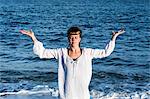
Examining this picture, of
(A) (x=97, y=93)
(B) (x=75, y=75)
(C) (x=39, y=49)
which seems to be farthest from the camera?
(A) (x=97, y=93)

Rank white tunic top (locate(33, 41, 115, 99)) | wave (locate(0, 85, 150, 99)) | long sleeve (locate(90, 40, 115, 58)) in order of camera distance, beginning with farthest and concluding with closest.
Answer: wave (locate(0, 85, 150, 99)), long sleeve (locate(90, 40, 115, 58)), white tunic top (locate(33, 41, 115, 99))

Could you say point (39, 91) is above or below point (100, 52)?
below

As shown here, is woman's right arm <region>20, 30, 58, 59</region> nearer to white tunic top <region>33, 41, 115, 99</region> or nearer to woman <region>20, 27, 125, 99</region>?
woman <region>20, 27, 125, 99</region>

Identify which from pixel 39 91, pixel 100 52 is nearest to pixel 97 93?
pixel 39 91

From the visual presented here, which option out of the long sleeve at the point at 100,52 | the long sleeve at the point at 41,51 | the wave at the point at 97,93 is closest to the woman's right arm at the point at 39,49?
the long sleeve at the point at 41,51

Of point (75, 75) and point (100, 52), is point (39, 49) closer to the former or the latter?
point (75, 75)

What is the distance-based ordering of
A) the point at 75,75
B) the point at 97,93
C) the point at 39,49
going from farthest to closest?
the point at 97,93, the point at 39,49, the point at 75,75

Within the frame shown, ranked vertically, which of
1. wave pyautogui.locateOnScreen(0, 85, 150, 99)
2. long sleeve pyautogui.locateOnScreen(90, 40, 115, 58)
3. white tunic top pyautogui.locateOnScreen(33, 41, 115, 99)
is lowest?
wave pyautogui.locateOnScreen(0, 85, 150, 99)

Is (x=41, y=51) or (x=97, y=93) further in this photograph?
(x=97, y=93)

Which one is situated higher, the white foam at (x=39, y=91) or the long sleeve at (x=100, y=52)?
the long sleeve at (x=100, y=52)

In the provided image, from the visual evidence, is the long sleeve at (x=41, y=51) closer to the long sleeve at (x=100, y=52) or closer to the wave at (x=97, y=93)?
the long sleeve at (x=100, y=52)

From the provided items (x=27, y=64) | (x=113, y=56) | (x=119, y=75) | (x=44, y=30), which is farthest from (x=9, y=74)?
(x=44, y=30)

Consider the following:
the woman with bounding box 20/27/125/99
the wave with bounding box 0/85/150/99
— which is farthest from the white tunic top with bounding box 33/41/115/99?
the wave with bounding box 0/85/150/99

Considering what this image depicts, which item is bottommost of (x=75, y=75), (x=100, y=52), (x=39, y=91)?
(x=39, y=91)
